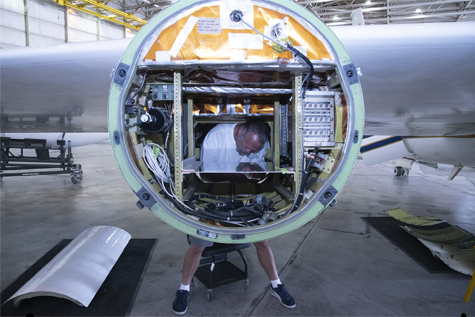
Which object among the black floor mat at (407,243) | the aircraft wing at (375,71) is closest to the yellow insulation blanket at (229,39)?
the aircraft wing at (375,71)

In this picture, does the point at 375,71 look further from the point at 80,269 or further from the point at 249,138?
the point at 80,269

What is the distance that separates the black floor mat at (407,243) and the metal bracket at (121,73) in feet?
11.0

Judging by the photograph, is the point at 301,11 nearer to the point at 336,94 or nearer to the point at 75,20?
the point at 336,94

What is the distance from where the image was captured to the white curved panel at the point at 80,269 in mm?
2238

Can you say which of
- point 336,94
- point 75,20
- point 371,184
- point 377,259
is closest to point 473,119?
point 377,259

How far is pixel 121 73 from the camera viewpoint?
1.52 m

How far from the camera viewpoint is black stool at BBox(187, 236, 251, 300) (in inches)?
98.9

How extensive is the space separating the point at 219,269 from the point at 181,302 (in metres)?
0.67

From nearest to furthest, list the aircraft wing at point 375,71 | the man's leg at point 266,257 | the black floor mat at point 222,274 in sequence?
the aircraft wing at point 375,71 < the man's leg at point 266,257 < the black floor mat at point 222,274

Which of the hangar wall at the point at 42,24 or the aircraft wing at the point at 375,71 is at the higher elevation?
the hangar wall at the point at 42,24

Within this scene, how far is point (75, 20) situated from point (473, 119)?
20.3 meters

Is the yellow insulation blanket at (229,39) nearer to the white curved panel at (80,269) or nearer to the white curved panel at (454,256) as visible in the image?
the white curved panel at (80,269)

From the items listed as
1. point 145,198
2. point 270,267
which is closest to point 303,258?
point 270,267

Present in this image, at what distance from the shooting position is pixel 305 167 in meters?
2.00
